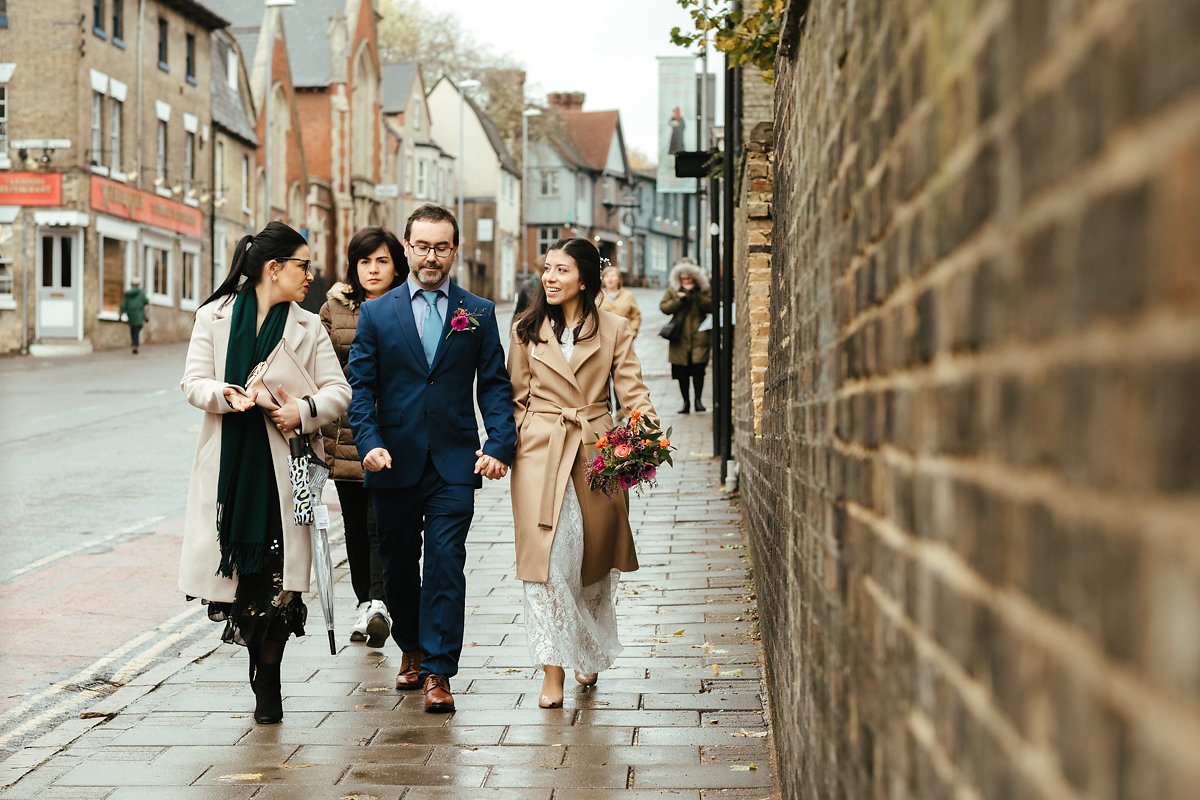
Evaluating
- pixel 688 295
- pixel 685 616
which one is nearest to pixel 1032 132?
pixel 685 616

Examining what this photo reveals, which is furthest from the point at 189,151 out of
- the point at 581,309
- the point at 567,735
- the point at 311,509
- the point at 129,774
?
the point at 129,774

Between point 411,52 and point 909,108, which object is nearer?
point 909,108

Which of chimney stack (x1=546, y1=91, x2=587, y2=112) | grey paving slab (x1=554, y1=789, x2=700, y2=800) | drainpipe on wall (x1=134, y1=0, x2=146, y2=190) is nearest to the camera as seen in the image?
grey paving slab (x1=554, y1=789, x2=700, y2=800)

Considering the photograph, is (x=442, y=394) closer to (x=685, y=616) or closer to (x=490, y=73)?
(x=685, y=616)

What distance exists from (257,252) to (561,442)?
1.48m

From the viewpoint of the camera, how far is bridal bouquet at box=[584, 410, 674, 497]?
6.42m

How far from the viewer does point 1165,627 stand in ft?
3.16

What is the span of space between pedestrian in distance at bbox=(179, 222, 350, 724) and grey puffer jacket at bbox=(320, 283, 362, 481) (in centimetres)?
113

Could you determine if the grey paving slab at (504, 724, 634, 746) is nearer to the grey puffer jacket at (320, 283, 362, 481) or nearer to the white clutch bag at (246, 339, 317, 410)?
the white clutch bag at (246, 339, 317, 410)

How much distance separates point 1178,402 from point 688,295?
18.9 m

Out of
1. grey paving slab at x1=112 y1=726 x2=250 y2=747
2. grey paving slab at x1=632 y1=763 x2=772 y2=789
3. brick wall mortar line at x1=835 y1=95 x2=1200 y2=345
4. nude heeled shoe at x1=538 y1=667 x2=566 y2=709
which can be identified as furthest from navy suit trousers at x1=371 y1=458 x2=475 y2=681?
brick wall mortar line at x1=835 y1=95 x2=1200 y2=345

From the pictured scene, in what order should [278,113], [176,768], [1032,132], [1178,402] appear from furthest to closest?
1. [278,113]
2. [176,768]
3. [1032,132]
4. [1178,402]

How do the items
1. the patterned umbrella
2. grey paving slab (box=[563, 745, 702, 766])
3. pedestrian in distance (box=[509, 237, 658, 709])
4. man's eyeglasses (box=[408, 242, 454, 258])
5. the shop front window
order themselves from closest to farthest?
grey paving slab (box=[563, 745, 702, 766]), the patterned umbrella, pedestrian in distance (box=[509, 237, 658, 709]), man's eyeglasses (box=[408, 242, 454, 258]), the shop front window

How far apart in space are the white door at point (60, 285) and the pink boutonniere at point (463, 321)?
33.4 meters
